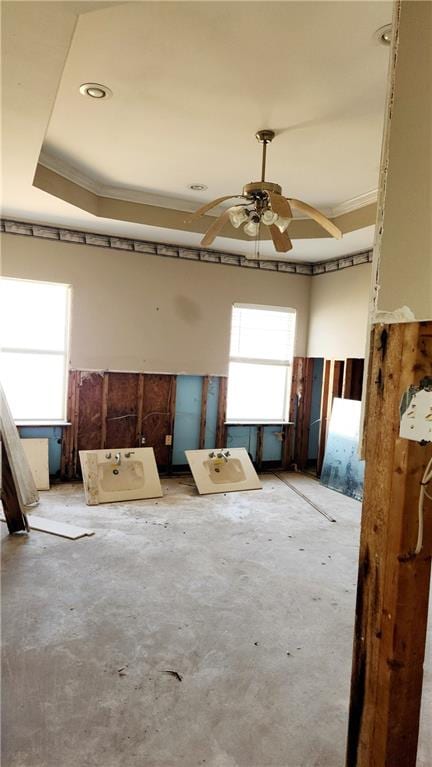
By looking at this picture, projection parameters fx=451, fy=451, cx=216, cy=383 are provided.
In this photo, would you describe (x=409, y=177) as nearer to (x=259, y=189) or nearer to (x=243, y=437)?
(x=259, y=189)

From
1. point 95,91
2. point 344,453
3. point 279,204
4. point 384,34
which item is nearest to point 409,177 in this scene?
point 384,34

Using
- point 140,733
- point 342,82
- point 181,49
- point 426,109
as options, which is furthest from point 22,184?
point 140,733

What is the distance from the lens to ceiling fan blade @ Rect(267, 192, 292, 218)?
2.62 meters

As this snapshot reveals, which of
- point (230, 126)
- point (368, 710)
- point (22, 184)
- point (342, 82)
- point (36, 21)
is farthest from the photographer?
point (22, 184)

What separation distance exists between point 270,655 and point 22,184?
12.1 ft

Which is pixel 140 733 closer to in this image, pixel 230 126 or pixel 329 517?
pixel 329 517

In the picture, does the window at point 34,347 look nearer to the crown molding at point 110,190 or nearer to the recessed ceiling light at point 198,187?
the crown molding at point 110,190

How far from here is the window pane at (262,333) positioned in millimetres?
5770

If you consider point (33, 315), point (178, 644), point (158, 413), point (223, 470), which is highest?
point (33, 315)

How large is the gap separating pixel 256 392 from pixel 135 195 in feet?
9.31

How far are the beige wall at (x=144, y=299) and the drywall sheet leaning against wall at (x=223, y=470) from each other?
3.34ft

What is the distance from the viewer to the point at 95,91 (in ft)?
8.62

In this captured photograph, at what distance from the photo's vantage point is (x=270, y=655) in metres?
2.31

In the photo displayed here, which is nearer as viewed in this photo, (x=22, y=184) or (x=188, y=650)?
(x=188, y=650)
